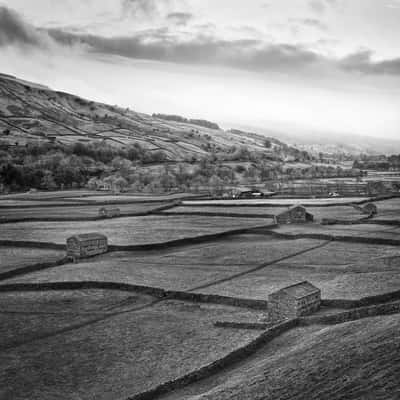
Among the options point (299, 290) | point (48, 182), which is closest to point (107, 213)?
point (299, 290)

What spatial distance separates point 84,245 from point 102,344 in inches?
1123

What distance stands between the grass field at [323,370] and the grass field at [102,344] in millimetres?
3104

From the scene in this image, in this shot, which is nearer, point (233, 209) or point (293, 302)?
point (293, 302)

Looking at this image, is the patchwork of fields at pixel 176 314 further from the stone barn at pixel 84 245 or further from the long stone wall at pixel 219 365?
the stone barn at pixel 84 245

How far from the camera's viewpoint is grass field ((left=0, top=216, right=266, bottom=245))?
69.2 meters

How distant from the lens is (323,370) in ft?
75.4

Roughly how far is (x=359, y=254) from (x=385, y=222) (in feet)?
66.5

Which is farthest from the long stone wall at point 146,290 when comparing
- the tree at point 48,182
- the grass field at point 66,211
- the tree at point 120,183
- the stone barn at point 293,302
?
the tree at point 48,182

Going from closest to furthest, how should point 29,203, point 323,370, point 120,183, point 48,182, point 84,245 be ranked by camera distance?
point 323,370
point 84,245
point 29,203
point 48,182
point 120,183

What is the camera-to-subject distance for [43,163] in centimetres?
16875

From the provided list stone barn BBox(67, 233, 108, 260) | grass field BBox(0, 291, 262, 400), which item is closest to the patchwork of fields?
grass field BBox(0, 291, 262, 400)

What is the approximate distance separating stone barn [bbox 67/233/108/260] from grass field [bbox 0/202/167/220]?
91.0ft

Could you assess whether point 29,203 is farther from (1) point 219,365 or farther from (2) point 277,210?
(1) point 219,365

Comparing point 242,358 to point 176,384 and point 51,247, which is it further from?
point 51,247
